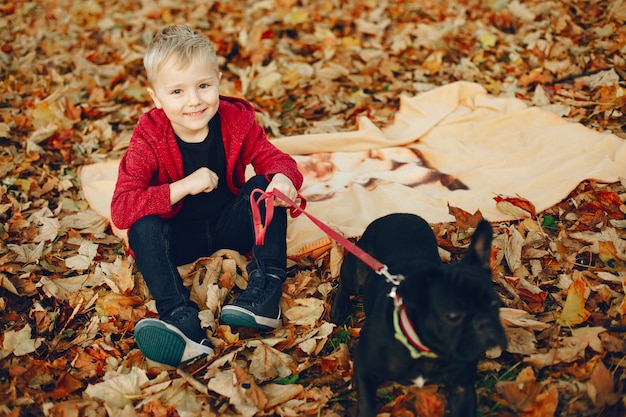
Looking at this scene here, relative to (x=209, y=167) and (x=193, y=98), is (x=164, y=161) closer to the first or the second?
(x=209, y=167)

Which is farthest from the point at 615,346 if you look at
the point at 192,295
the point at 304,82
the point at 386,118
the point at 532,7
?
the point at 532,7

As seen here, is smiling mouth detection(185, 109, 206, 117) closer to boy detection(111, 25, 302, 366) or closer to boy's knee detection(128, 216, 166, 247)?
boy detection(111, 25, 302, 366)

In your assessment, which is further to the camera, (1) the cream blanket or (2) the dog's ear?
(1) the cream blanket

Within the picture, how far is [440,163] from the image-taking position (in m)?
4.46

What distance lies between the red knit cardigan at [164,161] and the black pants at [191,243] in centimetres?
9

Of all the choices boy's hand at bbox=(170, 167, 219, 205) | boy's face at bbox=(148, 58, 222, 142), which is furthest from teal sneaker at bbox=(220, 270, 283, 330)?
boy's face at bbox=(148, 58, 222, 142)

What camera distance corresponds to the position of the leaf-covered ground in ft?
8.33

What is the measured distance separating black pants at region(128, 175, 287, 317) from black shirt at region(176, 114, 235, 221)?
0.19 feet

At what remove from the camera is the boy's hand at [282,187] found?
9.94 feet

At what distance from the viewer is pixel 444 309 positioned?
193cm

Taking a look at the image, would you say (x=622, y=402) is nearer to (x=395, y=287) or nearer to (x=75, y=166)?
(x=395, y=287)

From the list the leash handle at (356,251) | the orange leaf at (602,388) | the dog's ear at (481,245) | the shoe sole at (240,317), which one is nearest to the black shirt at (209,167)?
the leash handle at (356,251)

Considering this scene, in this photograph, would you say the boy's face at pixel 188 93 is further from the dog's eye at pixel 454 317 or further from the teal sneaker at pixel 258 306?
the dog's eye at pixel 454 317

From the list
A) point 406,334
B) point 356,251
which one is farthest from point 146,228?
point 406,334
